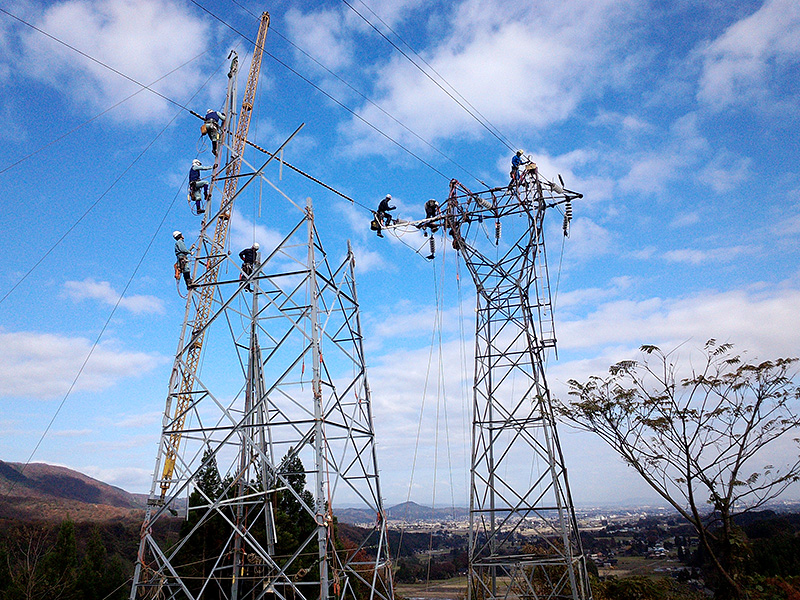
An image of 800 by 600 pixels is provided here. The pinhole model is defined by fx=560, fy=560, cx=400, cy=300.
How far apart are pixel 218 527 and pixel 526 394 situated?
25.0m

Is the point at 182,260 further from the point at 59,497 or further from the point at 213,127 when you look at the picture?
the point at 59,497

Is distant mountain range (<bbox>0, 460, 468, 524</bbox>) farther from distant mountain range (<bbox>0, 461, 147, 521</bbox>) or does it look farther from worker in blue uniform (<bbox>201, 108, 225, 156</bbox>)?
worker in blue uniform (<bbox>201, 108, 225, 156</bbox>)

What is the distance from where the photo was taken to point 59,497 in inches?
5940

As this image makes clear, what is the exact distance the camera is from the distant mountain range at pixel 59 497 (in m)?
109

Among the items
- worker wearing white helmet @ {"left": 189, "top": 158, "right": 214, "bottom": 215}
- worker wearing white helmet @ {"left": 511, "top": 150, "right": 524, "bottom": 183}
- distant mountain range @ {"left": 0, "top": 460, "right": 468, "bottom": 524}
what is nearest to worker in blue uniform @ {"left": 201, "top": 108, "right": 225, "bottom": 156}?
worker wearing white helmet @ {"left": 189, "top": 158, "right": 214, "bottom": 215}

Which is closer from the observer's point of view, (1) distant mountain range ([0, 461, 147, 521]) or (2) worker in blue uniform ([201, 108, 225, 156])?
(2) worker in blue uniform ([201, 108, 225, 156])

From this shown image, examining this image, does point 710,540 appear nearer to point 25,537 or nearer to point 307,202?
point 307,202

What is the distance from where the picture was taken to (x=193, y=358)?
37.3m

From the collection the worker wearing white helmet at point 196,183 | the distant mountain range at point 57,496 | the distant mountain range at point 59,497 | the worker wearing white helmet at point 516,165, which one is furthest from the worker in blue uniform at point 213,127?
the distant mountain range at point 57,496

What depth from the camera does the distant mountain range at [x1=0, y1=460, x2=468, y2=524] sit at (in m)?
109

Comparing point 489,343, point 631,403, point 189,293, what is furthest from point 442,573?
point 189,293

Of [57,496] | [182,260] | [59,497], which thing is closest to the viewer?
[182,260]

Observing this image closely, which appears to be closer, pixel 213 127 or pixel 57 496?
pixel 213 127

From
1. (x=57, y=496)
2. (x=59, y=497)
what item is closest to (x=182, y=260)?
(x=59, y=497)
